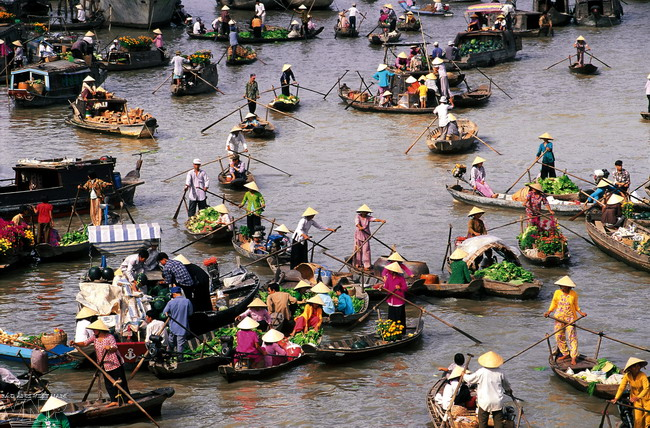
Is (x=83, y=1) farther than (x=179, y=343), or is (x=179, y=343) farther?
(x=83, y=1)

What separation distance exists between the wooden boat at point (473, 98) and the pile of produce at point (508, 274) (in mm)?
16105

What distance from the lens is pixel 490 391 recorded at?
14758mm

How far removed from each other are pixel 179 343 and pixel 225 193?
36.5 feet

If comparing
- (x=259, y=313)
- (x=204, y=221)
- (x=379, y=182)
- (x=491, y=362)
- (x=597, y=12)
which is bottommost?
(x=379, y=182)

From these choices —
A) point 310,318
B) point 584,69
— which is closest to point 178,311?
point 310,318

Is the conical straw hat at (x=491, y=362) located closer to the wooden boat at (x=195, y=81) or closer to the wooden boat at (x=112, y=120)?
the wooden boat at (x=112, y=120)

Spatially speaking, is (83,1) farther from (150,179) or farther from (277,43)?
(150,179)

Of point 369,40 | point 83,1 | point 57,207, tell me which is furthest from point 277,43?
point 57,207

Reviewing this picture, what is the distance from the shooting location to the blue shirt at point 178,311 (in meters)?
17.5

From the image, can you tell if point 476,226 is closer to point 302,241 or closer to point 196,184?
point 302,241

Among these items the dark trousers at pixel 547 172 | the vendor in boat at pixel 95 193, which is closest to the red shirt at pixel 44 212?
the vendor in boat at pixel 95 193

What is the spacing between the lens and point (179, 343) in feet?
58.0

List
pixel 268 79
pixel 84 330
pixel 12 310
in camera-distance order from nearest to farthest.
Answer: pixel 84 330 < pixel 12 310 < pixel 268 79

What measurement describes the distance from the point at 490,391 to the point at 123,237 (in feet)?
30.4
